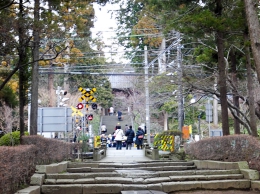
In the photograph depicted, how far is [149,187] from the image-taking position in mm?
9719

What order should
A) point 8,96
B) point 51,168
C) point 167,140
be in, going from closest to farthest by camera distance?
point 51,168, point 8,96, point 167,140

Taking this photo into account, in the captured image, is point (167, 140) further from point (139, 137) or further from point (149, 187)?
point (149, 187)

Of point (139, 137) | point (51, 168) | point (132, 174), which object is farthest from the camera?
point (139, 137)

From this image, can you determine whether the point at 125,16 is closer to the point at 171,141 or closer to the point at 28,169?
the point at 171,141

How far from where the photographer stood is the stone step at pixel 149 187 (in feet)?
31.3

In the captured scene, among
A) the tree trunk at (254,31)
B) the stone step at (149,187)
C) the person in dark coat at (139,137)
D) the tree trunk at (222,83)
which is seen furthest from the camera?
the person in dark coat at (139,137)

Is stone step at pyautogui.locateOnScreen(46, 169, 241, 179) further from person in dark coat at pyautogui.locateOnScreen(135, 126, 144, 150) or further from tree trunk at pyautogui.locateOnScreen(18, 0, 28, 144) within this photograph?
person in dark coat at pyautogui.locateOnScreen(135, 126, 144, 150)

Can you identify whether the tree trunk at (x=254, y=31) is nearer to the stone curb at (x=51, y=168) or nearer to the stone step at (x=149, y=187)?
the stone step at (x=149, y=187)

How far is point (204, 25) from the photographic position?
480 inches

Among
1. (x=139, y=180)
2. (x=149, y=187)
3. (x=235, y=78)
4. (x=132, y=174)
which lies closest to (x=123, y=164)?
(x=132, y=174)

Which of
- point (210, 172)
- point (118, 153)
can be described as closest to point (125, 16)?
point (118, 153)

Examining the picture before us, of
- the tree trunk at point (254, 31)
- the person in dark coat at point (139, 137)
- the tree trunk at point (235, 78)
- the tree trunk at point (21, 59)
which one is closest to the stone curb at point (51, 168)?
the tree trunk at point (21, 59)

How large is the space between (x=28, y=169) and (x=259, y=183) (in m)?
6.19

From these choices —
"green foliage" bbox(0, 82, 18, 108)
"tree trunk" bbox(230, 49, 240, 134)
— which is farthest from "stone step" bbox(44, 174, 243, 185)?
"tree trunk" bbox(230, 49, 240, 134)
